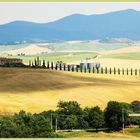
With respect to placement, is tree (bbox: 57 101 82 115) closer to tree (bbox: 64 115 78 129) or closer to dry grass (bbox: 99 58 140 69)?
tree (bbox: 64 115 78 129)

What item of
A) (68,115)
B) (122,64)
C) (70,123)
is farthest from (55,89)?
(122,64)

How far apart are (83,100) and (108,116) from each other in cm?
2326

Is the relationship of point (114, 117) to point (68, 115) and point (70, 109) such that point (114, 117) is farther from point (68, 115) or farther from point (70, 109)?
point (70, 109)

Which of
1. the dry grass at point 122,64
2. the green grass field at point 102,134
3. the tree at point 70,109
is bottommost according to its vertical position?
the green grass field at point 102,134

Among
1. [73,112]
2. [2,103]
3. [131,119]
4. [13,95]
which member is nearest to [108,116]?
[131,119]

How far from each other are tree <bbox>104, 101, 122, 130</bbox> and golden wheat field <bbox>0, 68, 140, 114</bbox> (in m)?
14.3

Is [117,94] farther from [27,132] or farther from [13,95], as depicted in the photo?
[27,132]

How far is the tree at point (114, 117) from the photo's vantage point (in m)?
41.6

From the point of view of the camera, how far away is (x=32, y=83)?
79312mm

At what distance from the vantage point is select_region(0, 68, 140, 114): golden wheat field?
6255 cm

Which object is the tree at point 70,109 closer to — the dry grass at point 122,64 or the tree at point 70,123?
the tree at point 70,123

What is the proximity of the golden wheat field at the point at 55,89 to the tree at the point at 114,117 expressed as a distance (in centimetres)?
1434

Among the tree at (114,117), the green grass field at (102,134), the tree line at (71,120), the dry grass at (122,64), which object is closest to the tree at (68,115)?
the tree line at (71,120)

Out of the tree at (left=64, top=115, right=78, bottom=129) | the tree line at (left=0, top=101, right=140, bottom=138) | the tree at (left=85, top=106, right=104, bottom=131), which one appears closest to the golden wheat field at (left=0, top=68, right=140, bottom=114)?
the tree line at (left=0, top=101, right=140, bottom=138)
